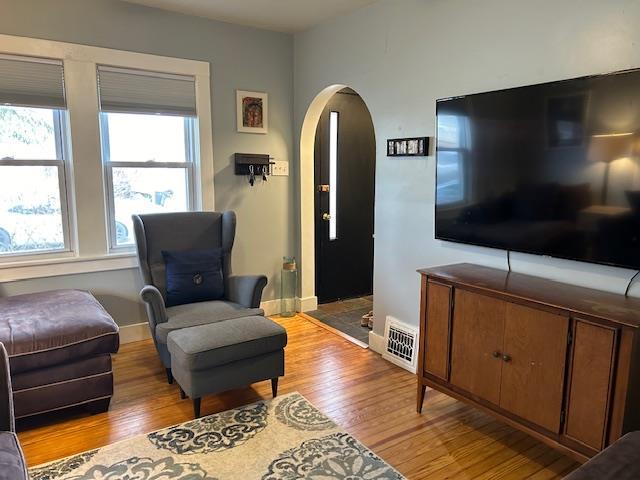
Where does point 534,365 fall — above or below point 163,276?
below

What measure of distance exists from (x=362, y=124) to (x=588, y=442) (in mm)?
3478

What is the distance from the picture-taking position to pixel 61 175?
133 inches

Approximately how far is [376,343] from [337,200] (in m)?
1.66

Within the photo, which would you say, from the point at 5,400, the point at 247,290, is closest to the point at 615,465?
the point at 5,400

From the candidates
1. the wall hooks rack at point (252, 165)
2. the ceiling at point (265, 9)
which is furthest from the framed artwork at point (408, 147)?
the wall hooks rack at point (252, 165)

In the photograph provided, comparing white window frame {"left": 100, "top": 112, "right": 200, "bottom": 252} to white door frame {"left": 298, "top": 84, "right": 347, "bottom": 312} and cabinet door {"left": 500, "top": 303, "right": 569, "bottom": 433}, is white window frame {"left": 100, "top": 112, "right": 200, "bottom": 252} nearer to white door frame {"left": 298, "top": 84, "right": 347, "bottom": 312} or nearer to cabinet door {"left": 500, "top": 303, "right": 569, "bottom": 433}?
white door frame {"left": 298, "top": 84, "right": 347, "bottom": 312}

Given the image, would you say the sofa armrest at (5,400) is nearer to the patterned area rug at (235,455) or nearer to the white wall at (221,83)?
the patterned area rug at (235,455)

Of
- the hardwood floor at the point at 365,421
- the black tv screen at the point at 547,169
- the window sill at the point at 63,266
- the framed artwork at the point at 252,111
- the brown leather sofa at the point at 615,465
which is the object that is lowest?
the hardwood floor at the point at 365,421

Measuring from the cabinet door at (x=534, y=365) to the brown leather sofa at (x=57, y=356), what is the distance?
6.73ft

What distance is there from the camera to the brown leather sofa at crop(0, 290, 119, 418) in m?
2.36

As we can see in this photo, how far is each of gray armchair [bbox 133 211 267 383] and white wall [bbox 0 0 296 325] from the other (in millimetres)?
472

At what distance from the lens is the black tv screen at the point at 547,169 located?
6.59 feet

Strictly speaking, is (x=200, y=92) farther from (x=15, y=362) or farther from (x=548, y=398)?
(x=548, y=398)

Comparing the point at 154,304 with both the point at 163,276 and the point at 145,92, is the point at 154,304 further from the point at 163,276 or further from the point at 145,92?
the point at 145,92
